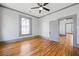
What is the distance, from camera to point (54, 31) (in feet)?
12.3

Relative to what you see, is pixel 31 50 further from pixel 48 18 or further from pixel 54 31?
pixel 48 18

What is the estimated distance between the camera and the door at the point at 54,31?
358cm

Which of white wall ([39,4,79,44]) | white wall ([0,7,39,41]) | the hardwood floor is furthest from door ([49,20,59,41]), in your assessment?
white wall ([0,7,39,41])

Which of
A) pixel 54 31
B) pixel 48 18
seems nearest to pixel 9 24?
pixel 48 18

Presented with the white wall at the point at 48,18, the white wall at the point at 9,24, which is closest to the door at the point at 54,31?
the white wall at the point at 48,18

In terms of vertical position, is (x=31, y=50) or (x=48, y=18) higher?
(x=48, y=18)

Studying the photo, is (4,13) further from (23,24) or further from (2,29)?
(23,24)

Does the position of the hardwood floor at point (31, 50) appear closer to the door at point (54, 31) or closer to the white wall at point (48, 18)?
the door at point (54, 31)

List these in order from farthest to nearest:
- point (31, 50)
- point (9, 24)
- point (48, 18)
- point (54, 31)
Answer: point (48, 18) → point (54, 31) → point (9, 24) → point (31, 50)

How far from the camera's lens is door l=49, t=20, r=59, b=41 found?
3.58 metres

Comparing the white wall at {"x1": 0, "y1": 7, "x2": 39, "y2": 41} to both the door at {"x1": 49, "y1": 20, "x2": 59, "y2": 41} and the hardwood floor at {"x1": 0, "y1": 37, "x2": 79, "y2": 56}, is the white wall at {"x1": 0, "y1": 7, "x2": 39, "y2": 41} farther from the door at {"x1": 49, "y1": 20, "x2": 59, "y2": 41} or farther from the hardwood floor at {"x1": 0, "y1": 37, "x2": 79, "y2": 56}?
the door at {"x1": 49, "y1": 20, "x2": 59, "y2": 41}

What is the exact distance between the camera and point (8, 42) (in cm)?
218

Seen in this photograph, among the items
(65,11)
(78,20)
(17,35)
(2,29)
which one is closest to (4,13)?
(2,29)

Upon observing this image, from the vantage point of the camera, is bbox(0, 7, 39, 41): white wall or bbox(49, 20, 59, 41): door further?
bbox(49, 20, 59, 41): door
